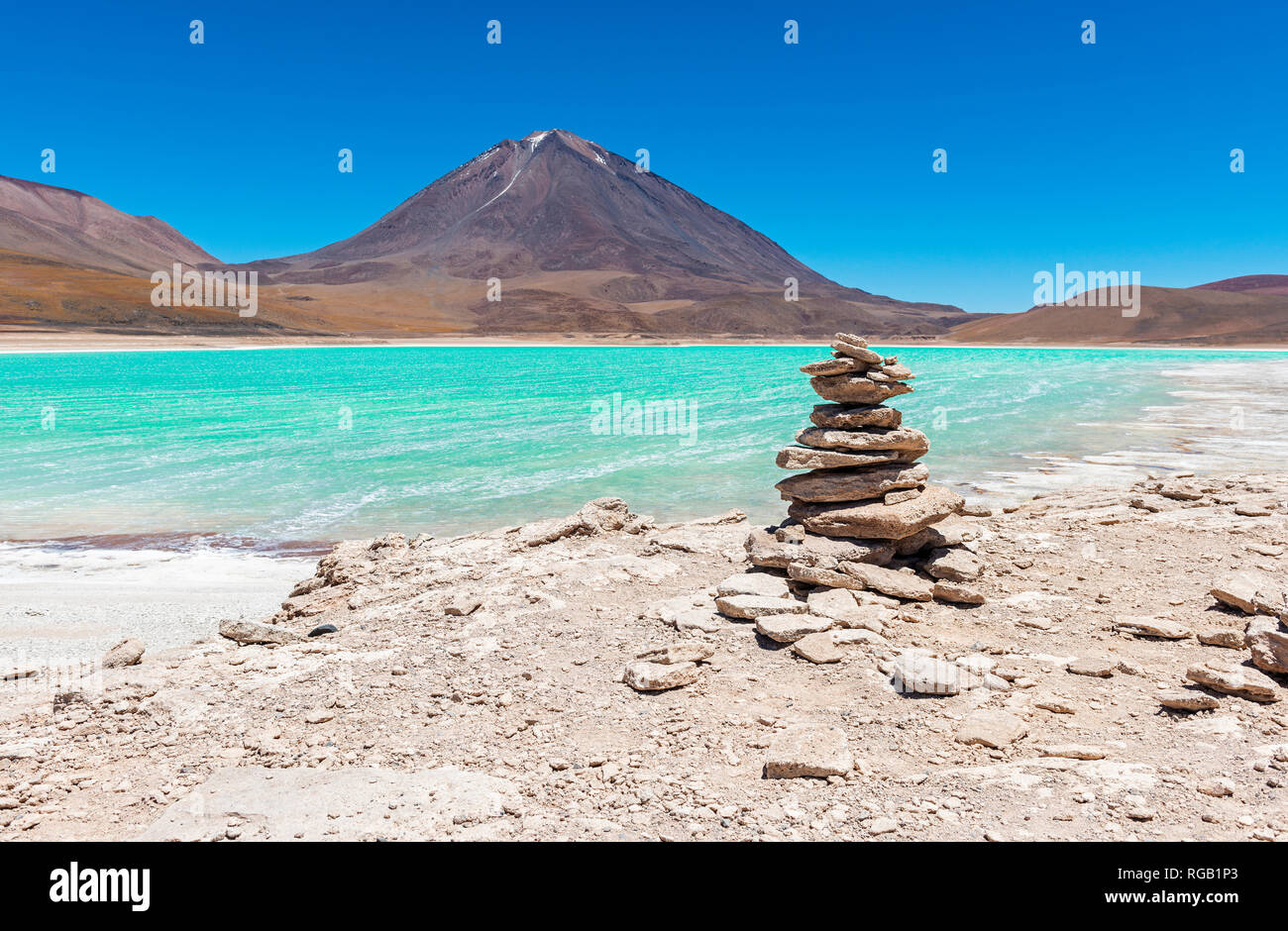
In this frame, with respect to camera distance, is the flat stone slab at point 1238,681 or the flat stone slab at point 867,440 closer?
the flat stone slab at point 1238,681

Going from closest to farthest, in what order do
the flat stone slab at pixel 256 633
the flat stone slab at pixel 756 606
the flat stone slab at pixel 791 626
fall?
the flat stone slab at pixel 791 626, the flat stone slab at pixel 756 606, the flat stone slab at pixel 256 633

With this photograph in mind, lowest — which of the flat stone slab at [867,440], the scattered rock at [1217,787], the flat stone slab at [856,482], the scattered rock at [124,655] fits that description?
the scattered rock at [124,655]

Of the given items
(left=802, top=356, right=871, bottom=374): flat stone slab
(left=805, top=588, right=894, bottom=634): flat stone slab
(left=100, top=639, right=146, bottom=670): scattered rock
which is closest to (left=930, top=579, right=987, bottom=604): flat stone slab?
(left=805, top=588, right=894, bottom=634): flat stone slab

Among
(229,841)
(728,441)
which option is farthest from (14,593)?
(728,441)

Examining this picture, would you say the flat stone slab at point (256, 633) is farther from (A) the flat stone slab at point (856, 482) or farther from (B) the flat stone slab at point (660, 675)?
(A) the flat stone slab at point (856, 482)

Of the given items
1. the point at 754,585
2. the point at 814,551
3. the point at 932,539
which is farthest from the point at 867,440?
the point at 754,585

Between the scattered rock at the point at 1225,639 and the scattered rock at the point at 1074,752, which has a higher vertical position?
the scattered rock at the point at 1225,639

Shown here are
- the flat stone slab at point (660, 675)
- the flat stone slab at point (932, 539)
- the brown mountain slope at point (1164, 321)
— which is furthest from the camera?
the brown mountain slope at point (1164, 321)

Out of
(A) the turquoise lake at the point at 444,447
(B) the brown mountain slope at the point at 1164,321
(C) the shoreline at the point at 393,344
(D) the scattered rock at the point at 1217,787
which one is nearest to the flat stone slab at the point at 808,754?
(D) the scattered rock at the point at 1217,787
